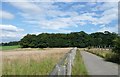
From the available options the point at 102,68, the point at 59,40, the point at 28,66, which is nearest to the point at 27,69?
the point at 28,66

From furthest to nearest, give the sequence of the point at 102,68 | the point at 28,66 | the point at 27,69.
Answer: the point at 102,68 → the point at 28,66 → the point at 27,69

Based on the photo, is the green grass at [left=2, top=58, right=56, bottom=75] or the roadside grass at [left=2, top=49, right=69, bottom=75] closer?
the green grass at [left=2, top=58, right=56, bottom=75]

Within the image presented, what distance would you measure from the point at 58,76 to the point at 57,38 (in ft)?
442

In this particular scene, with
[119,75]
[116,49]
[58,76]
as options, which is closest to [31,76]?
[119,75]

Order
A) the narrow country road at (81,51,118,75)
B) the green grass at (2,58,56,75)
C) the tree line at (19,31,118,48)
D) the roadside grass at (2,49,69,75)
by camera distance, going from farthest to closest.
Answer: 1. the tree line at (19,31,118,48)
2. the narrow country road at (81,51,118,75)
3. the roadside grass at (2,49,69,75)
4. the green grass at (2,58,56,75)

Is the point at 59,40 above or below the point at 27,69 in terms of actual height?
above

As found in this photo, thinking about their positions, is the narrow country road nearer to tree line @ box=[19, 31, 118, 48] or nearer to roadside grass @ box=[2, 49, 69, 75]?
roadside grass @ box=[2, 49, 69, 75]

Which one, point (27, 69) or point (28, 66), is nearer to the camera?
point (27, 69)

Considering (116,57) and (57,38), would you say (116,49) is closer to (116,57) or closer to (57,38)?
(116,57)

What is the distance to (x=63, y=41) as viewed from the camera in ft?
432

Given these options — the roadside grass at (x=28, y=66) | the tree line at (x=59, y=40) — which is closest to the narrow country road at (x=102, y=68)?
the roadside grass at (x=28, y=66)

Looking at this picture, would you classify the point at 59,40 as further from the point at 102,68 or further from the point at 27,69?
the point at 27,69

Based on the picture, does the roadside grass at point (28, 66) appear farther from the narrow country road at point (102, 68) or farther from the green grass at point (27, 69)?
the narrow country road at point (102, 68)

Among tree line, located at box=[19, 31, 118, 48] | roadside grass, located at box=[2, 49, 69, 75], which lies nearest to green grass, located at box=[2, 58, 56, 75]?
roadside grass, located at box=[2, 49, 69, 75]
